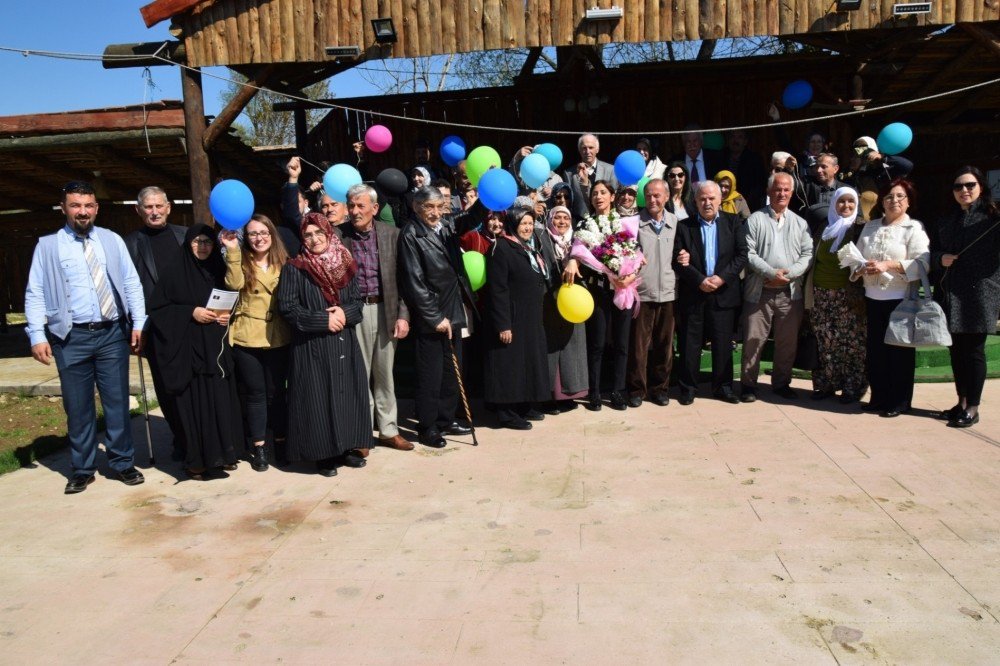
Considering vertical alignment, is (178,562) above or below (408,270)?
below

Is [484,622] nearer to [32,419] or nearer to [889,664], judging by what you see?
[889,664]

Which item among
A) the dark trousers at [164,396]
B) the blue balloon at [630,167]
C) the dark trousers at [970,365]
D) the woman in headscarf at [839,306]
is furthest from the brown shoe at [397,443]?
the dark trousers at [970,365]

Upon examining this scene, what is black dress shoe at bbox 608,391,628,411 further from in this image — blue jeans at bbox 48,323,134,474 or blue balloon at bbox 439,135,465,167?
blue balloon at bbox 439,135,465,167

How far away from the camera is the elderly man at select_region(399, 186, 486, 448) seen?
5969 millimetres

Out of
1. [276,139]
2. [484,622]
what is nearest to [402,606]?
[484,622]

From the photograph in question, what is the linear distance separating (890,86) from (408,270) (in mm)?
7431

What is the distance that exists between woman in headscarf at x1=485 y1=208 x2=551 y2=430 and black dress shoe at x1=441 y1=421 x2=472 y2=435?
0.30 metres

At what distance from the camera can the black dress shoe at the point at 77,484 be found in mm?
5406

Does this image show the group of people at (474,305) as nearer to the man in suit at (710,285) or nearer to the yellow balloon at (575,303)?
the man in suit at (710,285)

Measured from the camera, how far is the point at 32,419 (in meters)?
7.65

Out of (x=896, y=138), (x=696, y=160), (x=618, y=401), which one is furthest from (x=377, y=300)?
(x=896, y=138)

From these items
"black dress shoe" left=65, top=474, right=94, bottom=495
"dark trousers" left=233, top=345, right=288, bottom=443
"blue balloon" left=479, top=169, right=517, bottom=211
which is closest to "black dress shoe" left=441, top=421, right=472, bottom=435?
"dark trousers" left=233, top=345, right=288, bottom=443

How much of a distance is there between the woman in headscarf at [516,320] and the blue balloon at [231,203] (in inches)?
74.2

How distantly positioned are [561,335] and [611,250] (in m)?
0.81
